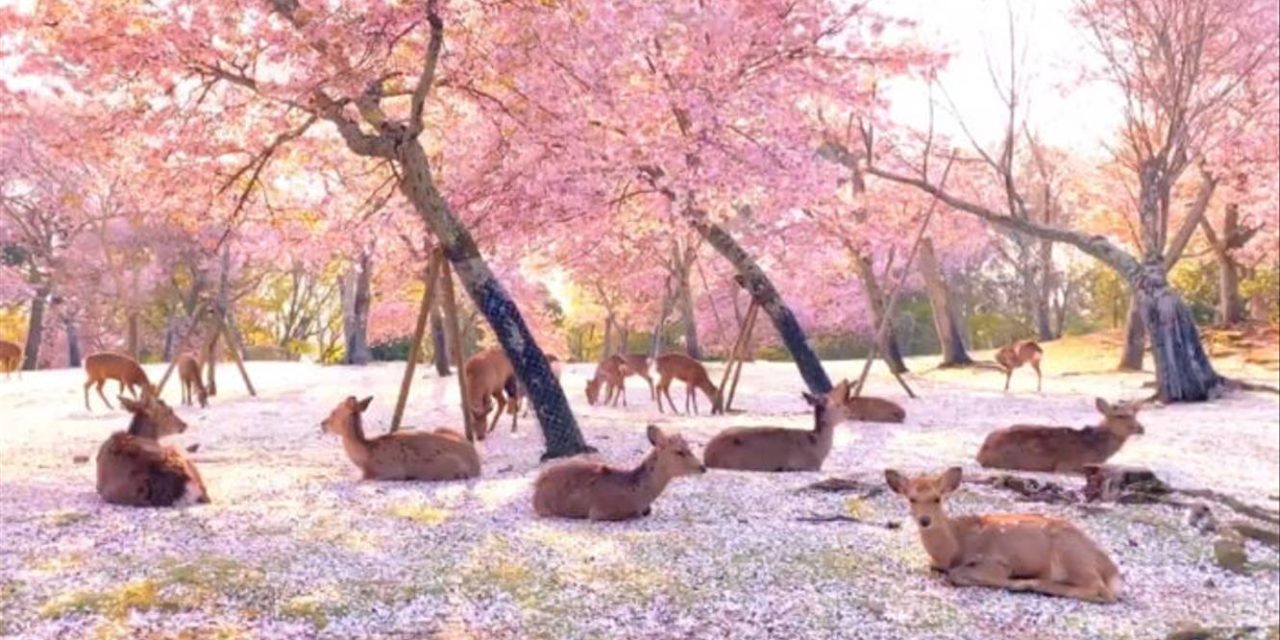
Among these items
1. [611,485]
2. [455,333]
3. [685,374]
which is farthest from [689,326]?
[611,485]

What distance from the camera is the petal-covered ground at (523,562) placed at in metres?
3.48

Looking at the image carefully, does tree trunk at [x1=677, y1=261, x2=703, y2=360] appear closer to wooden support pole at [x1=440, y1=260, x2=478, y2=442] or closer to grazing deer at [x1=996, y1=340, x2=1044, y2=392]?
grazing deer at [x1=996, y1=340, x2=1044, y2=392]

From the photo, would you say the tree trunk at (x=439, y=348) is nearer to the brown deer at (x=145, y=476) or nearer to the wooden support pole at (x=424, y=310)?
the wooden support pole at (x=424, y=310)

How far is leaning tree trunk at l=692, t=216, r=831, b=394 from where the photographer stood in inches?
405

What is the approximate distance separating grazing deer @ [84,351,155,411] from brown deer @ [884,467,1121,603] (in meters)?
8.00

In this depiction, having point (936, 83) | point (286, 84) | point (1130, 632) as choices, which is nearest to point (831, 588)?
point (1130, 632)

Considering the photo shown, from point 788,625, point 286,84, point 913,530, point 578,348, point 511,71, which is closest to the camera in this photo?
point 788,625

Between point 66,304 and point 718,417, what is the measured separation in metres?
12.4

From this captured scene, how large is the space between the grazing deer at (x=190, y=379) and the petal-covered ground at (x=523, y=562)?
3.66 m

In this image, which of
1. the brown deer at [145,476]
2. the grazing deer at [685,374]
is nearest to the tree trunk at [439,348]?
the grazing deer at [685,374]

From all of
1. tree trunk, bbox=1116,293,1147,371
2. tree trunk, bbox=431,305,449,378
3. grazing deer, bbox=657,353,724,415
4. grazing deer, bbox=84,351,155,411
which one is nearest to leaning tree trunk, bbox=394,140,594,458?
grazing deer, bbox=657,353,724,415

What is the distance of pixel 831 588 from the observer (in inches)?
154

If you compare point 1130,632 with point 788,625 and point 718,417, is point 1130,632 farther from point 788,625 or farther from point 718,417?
point 718,417

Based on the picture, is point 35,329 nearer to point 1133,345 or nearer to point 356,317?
point 356,317
